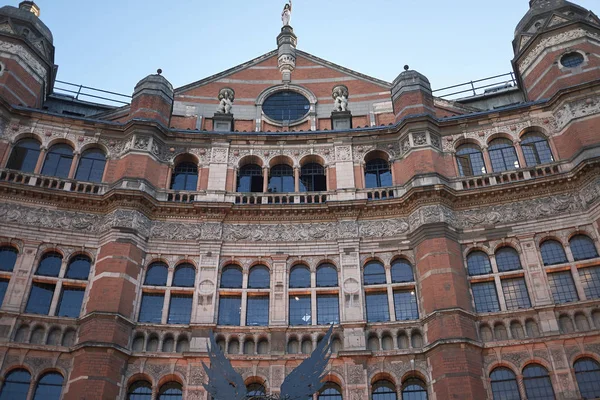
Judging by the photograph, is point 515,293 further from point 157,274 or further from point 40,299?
point 40,299

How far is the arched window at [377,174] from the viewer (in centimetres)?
2591

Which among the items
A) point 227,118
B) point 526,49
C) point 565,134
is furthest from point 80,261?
point 526,49

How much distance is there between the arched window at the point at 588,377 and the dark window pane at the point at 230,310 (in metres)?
11.7

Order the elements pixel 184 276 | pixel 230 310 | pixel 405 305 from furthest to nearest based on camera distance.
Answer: pixel 184 276 → pixel 230 310 → pixel 405 305

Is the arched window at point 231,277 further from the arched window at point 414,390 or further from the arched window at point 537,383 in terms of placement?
the arched window at point 537,383

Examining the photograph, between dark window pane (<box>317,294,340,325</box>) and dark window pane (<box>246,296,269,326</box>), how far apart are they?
1.99 m

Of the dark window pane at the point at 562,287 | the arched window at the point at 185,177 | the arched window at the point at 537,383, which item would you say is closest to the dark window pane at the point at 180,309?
the arched window at the point at 185,177

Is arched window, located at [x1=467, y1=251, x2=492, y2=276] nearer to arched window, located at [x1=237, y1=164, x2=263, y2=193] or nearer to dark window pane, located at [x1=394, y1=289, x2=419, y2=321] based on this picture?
dark window pane, located at [x1=394, y1=289, x2=419, y2=321]

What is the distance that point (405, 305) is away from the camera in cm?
2222

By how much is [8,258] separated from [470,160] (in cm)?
1898

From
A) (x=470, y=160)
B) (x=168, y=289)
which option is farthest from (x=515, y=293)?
(x=168, y=289)

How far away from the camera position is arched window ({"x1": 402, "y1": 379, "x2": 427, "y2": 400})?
20.2 meters

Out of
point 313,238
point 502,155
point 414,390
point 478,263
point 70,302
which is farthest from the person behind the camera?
point 502,155

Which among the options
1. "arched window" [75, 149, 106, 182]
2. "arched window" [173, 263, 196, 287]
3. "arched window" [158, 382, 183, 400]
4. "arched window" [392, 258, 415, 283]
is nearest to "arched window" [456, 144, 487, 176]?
"arched window" [392, 258, 415, 283]
